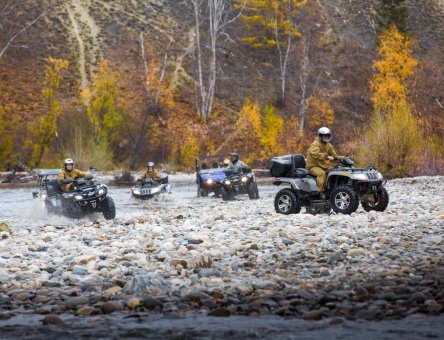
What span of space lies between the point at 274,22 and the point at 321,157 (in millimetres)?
55769

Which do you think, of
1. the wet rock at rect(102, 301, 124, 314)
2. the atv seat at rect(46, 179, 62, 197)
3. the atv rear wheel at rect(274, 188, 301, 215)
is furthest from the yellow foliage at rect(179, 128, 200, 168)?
the wet rock at rect(102, 301, 124, 314)

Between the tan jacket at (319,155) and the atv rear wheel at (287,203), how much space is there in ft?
2.52

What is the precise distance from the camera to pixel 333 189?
1647 centimetres

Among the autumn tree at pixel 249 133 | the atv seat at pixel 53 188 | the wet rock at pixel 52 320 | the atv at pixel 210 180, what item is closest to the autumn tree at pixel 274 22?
the autumn tree at pixel 249 133

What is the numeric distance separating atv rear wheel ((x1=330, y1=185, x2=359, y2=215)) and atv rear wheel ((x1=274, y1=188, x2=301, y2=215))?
0.99 m

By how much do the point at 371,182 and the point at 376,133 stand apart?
627 inches

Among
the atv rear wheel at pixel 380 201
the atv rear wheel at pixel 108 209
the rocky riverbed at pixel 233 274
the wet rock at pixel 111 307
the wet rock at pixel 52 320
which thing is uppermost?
the atv rear wheel at pixel 380 201

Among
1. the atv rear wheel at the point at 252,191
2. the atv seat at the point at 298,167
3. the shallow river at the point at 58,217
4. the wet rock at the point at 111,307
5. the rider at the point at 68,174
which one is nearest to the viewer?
the wet rock at the point at 111,307

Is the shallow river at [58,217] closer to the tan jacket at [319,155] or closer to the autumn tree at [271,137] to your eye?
the tan jacket at [319,155]

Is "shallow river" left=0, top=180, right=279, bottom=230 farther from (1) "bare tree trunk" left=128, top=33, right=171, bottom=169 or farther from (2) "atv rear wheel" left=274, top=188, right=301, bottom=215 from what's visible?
(1) "bare tree trunk" left=128, top=33, right=171, bottom=169

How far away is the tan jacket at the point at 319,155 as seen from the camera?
1636 cm

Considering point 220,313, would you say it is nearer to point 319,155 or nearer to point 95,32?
point 319,155

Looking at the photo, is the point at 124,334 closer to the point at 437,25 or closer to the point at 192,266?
the point at 192,266

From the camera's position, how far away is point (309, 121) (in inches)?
2425
